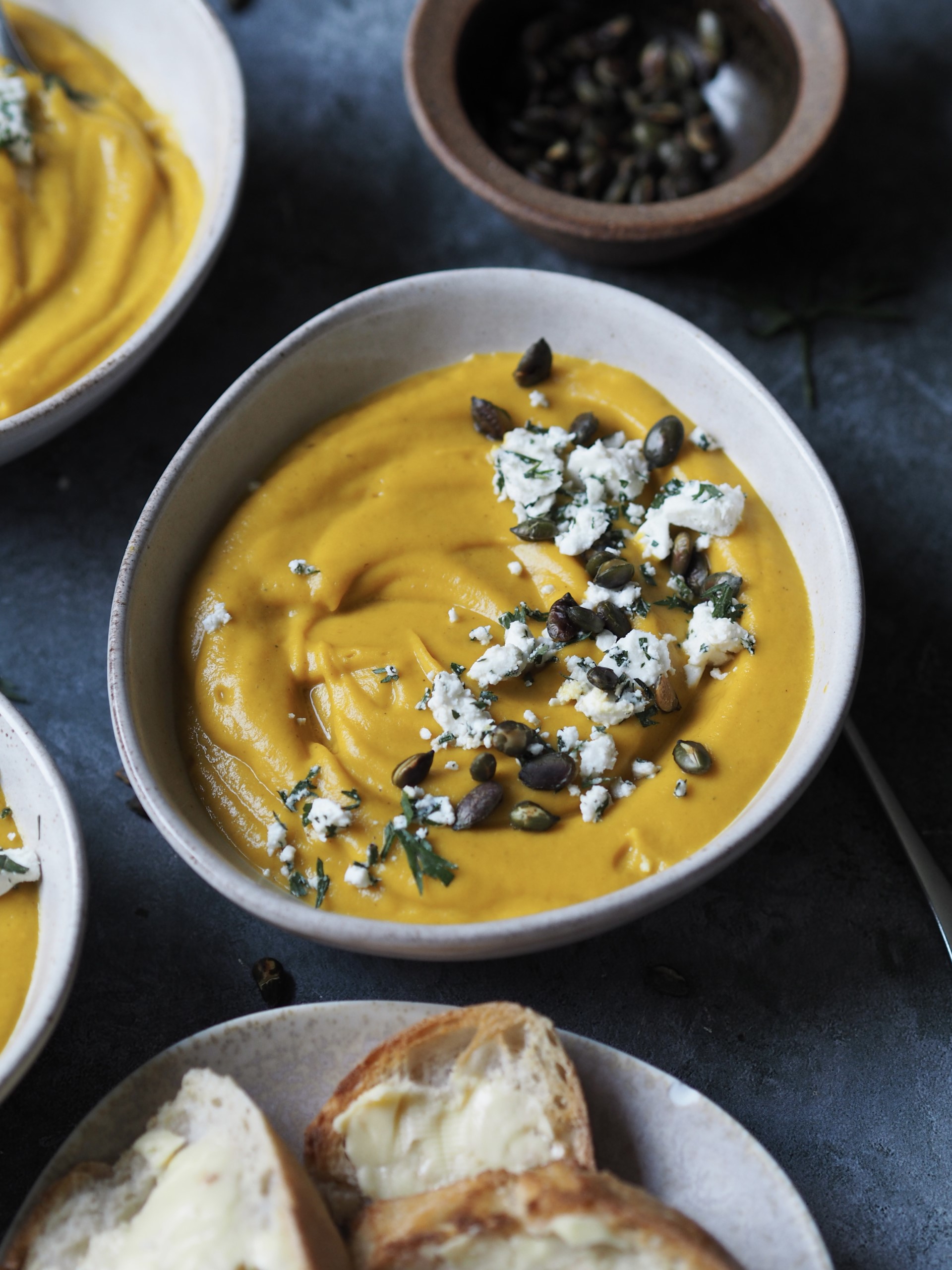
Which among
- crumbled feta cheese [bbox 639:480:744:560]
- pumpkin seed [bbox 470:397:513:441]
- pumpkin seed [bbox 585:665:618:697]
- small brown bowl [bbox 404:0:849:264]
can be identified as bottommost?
pumpkin seed [bbox 585:665:618:697]

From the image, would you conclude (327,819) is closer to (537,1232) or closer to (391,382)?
(537,1232)

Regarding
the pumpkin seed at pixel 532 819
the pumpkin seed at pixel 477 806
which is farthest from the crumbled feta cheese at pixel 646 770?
the pumpkin seed at pixel 477 806

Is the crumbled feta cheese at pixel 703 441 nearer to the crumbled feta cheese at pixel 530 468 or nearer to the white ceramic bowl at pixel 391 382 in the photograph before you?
the white ceramic bowl at pixel 391 382

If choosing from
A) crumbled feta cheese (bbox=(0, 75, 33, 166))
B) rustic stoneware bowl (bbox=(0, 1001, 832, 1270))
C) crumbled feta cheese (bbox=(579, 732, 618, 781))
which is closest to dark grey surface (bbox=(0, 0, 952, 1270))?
rustic stoneware bowl (bbox=(0, 1001, 832, 1270))

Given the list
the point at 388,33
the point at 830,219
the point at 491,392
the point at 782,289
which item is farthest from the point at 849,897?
the point at 388,33

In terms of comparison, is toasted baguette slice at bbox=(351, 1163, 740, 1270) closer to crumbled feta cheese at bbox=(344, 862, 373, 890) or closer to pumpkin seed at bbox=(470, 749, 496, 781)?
crumbled feta cheese at bbox=(344, 862, 373, 890)

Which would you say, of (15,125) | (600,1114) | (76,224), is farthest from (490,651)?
(15,125)

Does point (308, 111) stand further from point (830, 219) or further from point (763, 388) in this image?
point (763, 388)
